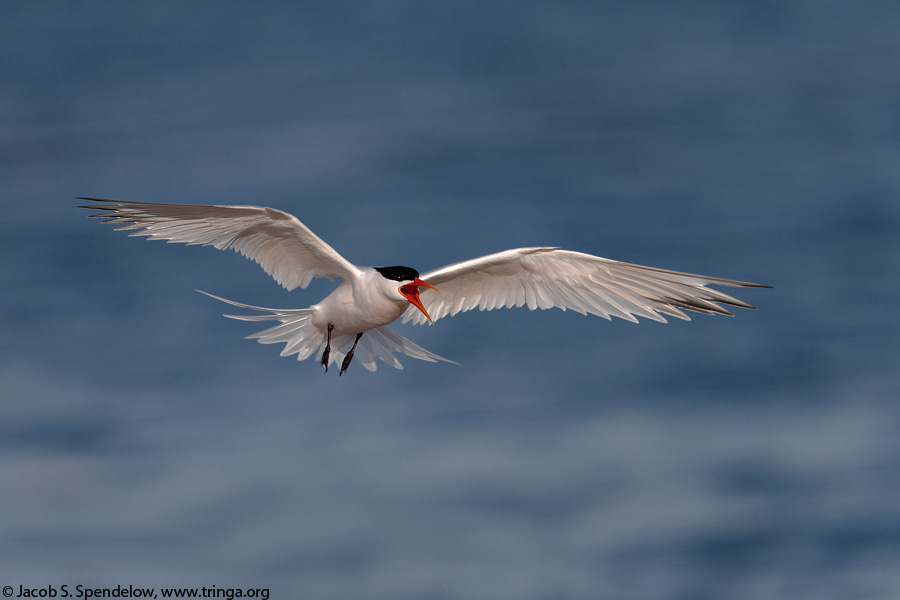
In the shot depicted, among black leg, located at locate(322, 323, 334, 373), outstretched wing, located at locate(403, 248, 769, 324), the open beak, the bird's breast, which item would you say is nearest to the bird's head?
the open beak

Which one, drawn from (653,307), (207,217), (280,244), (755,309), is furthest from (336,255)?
(755,309)

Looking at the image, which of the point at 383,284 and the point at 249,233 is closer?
the point at 383,284

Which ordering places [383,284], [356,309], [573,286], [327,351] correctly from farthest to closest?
[327,351] → [573,286] → [356,309] → [383,284]

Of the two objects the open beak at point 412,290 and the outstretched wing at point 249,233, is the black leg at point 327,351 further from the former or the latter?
the open beak at point 412,290

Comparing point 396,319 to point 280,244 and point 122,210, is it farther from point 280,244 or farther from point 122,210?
point 122,210

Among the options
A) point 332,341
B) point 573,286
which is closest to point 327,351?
point 332,341

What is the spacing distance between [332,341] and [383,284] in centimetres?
229

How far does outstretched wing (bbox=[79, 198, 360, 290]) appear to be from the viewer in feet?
42.7

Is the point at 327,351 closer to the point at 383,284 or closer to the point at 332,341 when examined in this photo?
the point at 332,341

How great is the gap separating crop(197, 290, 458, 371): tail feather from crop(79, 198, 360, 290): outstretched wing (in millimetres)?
583

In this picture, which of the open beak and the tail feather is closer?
the open beak

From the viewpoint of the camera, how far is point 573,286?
46.9 feet

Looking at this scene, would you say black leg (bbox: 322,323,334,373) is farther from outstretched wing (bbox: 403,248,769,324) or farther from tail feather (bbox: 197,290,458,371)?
outstretched wing (bbox: 403,248,769,324)

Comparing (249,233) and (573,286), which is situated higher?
(249,233)
